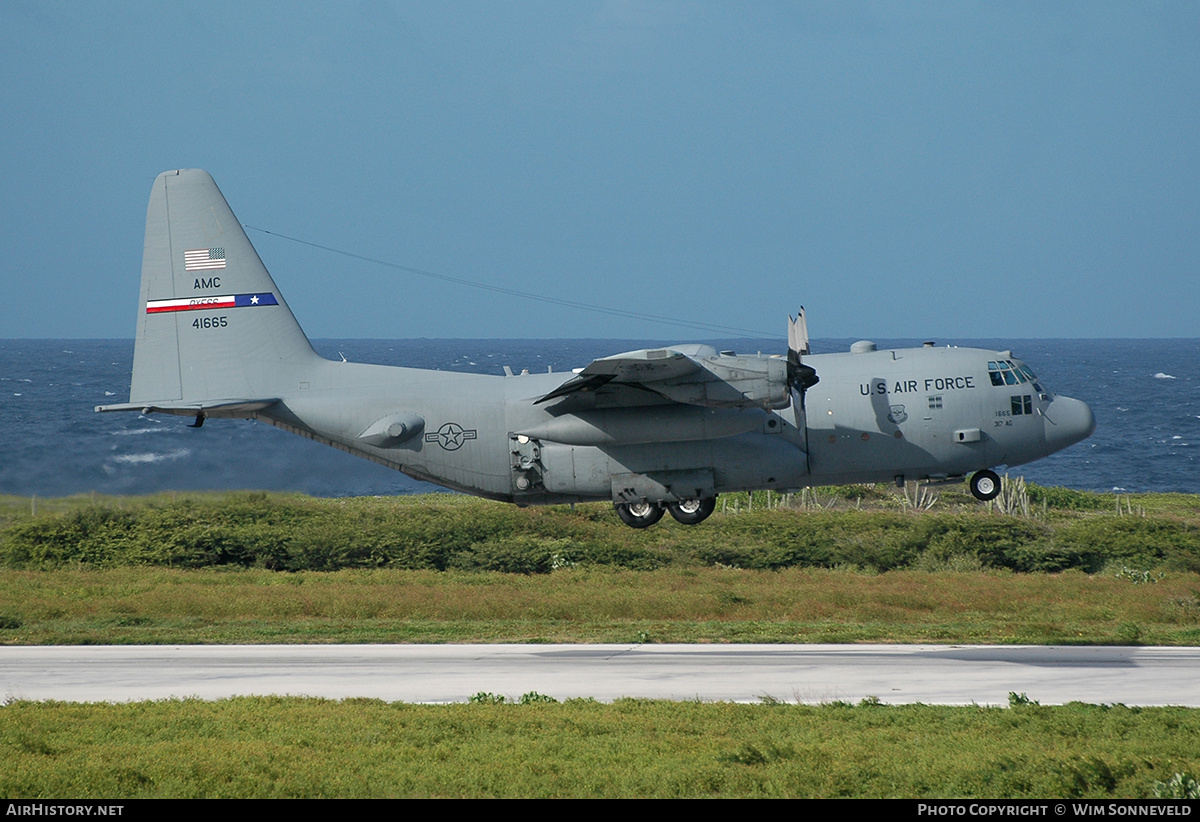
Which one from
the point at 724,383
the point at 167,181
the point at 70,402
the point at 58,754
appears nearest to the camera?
the point at 58,754

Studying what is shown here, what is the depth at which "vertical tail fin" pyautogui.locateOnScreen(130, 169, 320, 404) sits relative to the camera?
28.9 metres

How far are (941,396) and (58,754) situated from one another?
66.1ft

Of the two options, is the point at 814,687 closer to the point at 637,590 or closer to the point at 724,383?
the point at 724,383

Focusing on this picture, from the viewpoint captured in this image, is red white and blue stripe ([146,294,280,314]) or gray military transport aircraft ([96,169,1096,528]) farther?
red white and blue stripe ([146,294,280,314])

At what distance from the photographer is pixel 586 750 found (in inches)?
706

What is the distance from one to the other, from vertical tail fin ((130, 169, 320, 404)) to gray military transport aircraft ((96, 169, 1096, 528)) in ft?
0.19

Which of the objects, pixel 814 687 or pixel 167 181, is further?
Result: pixel 167 181

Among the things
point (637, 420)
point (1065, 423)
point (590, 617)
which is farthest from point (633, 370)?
point (590, 617)

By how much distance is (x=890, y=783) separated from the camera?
16.1 meters

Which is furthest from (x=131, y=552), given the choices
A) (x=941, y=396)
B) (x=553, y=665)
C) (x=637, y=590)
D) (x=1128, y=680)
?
(x=1128, y=680)

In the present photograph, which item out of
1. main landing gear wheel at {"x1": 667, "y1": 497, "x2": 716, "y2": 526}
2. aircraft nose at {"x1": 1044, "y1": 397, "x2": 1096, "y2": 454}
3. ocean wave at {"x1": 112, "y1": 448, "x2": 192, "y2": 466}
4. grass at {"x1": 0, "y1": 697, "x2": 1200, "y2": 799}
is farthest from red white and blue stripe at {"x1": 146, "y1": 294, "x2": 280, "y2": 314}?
aircraft nose at {"x1": 1044, "y1": 397, "x2": 1096, "y2": 454}

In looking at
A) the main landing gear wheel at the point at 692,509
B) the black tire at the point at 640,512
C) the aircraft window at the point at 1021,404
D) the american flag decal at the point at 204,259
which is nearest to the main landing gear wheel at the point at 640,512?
the black tire at the point at 640,512

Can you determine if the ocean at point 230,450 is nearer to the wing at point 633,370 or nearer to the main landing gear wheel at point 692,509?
the wing at point 633,370

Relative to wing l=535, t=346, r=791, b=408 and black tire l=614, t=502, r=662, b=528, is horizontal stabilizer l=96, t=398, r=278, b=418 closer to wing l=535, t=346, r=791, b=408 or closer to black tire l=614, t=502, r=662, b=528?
wing l=535, t=346, r=791, b=408
